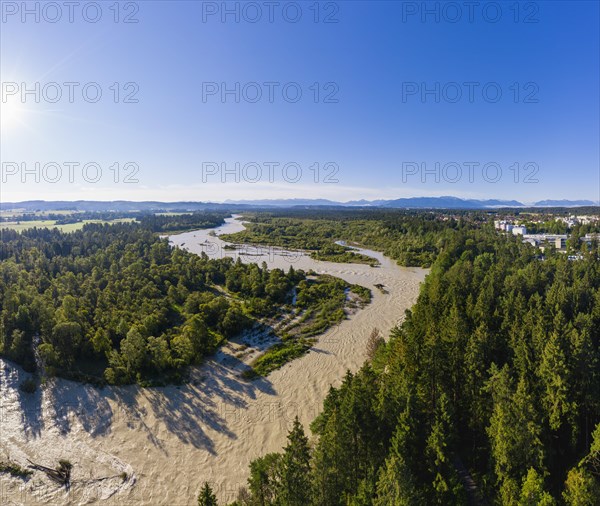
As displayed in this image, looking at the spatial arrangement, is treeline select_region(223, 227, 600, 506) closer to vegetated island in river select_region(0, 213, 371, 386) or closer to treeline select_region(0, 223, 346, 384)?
vegetated island in river select_region(0, 213, 371, 386)

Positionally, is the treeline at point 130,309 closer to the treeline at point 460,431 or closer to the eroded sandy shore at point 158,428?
the eroded sandy shore at point 158,428

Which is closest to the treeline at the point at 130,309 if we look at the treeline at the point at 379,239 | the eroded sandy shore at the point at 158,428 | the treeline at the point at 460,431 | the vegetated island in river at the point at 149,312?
the vegetated island in river at the point at 149,312

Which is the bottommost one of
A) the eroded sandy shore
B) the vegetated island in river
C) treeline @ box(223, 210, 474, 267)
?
the eroded sandy shore

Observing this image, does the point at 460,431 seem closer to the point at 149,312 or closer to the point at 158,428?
the point at 158,428

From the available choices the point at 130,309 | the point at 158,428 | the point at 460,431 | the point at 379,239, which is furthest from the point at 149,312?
the point at 379,239

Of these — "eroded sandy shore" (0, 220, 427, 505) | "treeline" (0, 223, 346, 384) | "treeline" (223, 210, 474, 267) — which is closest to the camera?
"eroded sandy shore" (0, 220, 427, 505)

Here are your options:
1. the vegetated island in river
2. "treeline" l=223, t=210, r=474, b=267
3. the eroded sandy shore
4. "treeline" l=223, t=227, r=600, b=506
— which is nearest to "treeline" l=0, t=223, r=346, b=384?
the vegetated island in river
